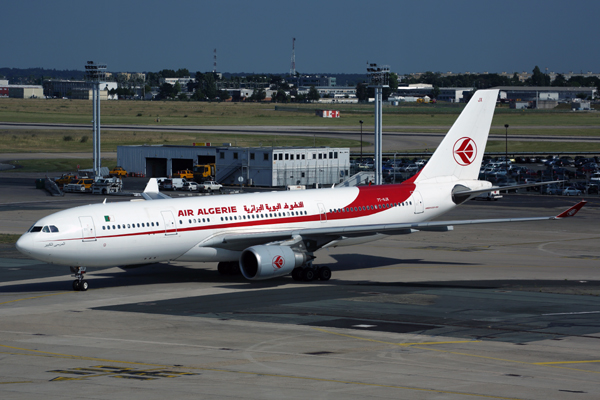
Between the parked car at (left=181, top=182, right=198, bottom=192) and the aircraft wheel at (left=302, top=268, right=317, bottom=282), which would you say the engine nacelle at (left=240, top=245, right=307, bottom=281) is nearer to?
the aircraft wheel at (left=302, top=268, right=317, bottom=282)

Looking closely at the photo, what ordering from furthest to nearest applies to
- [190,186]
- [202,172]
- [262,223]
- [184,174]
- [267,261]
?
[202,172] → [184,174] → [190,186] → [262,223] → [267,261]

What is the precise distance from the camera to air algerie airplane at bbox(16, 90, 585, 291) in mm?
40000

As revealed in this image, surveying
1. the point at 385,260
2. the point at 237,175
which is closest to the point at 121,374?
the point at 385,260

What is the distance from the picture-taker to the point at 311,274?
44812 millimetres

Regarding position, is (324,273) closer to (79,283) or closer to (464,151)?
(79,283)

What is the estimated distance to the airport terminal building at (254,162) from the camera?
11075cm

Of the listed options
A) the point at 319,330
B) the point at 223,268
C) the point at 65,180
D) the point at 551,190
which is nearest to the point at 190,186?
the point at 65,180

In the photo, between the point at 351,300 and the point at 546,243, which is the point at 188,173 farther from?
the point at 351,300

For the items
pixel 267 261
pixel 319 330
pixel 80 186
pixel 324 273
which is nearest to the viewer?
pixel 319 330

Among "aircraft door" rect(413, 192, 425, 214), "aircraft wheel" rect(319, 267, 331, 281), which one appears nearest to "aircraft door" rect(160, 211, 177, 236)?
"aircraft wheel" rect(319, 267, 331, 281)

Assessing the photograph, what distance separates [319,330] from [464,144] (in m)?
25.4

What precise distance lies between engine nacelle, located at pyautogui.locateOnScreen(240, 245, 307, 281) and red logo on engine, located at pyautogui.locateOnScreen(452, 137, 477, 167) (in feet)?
53.0

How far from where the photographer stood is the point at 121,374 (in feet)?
82.5

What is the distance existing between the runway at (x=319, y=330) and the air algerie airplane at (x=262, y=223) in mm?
1840
